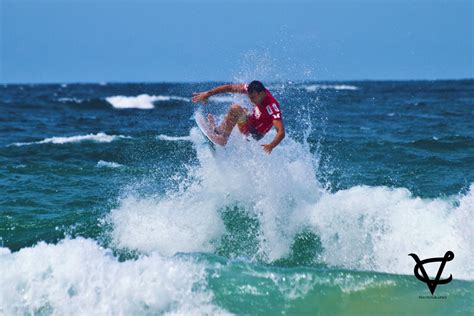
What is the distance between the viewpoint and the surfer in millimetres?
9008

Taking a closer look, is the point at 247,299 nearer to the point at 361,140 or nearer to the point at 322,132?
the point at 361,140

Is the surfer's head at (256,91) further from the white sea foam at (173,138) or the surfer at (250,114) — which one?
the white sea foam at (173,138)

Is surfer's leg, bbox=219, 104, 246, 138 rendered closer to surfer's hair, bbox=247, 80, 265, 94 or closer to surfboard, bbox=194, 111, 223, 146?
surfboard, bbox=194, 111, 223, 146

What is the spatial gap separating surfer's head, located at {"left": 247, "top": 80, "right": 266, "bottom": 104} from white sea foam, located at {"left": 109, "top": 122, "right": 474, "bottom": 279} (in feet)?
2.62

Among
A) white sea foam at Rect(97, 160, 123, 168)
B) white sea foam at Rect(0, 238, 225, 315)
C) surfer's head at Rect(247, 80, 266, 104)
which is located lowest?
white sea foam at Rect(97, 160, 123, 168)

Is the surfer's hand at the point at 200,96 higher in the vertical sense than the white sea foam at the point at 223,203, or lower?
higher

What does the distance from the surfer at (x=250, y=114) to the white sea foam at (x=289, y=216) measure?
0.19 m

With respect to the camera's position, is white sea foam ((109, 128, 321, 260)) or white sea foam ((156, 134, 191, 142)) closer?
white sea foam ((109, 128, 321, 260))

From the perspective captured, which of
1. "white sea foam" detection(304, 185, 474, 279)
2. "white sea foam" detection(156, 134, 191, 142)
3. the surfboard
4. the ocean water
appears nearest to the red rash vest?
the ocean water

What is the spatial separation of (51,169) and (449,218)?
10145 millimetres

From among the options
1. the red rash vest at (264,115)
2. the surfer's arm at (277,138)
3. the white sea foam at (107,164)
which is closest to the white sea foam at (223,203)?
the red rash vest at (264,115)

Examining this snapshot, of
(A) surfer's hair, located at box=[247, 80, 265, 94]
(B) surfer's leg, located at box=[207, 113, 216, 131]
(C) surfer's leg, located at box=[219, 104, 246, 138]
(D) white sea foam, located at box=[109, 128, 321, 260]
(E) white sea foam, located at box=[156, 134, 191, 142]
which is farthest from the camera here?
(E) white sea foam, located at box=[156, 134, 191, 142]

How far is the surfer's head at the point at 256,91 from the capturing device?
8.96 metres

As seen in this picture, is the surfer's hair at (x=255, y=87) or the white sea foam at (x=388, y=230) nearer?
the white sea foam at (x=388, y=230)
